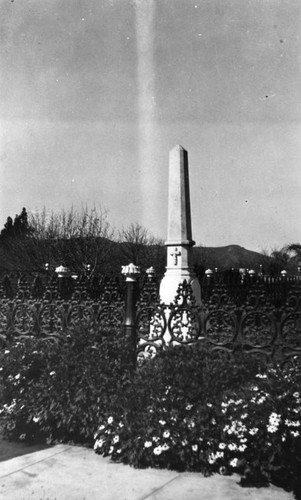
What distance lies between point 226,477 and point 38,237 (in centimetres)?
3039

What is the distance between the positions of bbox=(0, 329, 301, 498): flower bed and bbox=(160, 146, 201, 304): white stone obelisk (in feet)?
11.9

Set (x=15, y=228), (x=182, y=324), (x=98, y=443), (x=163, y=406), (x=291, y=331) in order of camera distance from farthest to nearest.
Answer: (x=15, y=228) → (x=182, y=324) → (x=291, y=331) → (x=98, y=443) → (x=163, y=406)

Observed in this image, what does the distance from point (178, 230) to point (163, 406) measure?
5.35 metres

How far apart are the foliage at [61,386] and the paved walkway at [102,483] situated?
1.51 ft

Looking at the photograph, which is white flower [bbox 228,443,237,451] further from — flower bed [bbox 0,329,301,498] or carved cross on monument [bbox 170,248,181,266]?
carved cross on monument [bbox 170,248,181,266]

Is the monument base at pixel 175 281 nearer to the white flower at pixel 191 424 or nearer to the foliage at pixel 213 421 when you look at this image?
the foliage at pixel 213 421

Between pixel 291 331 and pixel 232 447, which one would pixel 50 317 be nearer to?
pixel 291 331

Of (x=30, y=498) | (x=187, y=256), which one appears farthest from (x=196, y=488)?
(x=187, y=256)

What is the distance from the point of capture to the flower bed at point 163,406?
369cm

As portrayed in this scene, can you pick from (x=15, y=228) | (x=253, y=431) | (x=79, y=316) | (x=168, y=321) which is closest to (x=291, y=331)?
(x=168, y=321)

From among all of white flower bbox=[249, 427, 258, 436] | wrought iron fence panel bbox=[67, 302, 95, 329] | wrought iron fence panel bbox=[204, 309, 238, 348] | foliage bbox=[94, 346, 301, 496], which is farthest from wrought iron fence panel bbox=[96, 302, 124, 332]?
white flower bbox=[249, 427, 258, 436]

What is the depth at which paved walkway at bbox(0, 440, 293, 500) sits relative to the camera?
3.39m

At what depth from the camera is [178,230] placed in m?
9.12

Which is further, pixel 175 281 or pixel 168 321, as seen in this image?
pixel 175 281
